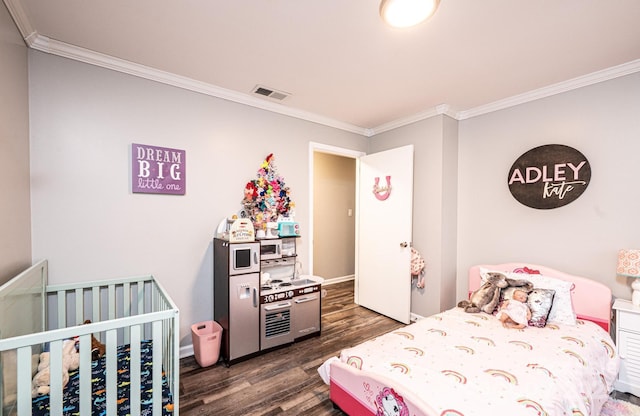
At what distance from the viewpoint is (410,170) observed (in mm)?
3254

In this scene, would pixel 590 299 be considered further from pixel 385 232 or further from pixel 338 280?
pixel 338 280

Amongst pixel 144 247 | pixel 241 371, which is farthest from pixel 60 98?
pixel 241 371

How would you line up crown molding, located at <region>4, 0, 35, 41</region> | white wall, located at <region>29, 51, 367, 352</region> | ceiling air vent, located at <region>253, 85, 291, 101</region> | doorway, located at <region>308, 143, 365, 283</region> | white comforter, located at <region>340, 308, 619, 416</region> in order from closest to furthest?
1. white comforter, located at <region>340, 308, 619, 416</region>
2. crown molding, located at <region>4, 0, 35, 41</region>
3. white wall, located at <region>29, 51, 367, 352</region>
4. ceiling air vent, located at <region>253, 85, 291, 101</region>
5. doorway, located at <region>308, 143, 365, 283</region>

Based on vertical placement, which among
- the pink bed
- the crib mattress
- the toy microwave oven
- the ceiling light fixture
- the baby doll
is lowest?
the crib mattress

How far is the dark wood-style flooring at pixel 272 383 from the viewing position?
1912mm

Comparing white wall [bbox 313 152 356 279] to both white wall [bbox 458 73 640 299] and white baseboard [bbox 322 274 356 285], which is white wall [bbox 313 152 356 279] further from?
white wall [bbox 458 73 640 299]

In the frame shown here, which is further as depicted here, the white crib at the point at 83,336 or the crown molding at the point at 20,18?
the crown molding at the point at 20,18

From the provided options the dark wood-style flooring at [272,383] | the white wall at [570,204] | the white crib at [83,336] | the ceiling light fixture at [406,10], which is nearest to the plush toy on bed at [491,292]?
the white wall at [570,204]

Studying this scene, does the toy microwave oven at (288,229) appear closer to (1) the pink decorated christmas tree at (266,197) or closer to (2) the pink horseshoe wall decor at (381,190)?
(1) the pink decorated christmas tree at (266,197)

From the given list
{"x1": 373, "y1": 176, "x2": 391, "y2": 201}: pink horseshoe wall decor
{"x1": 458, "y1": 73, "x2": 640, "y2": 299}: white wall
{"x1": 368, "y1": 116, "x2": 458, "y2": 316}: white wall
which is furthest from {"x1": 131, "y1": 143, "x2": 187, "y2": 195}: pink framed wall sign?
{"x1": 458, "y1": 73, "x2": 640, "y2": 299}: white wall

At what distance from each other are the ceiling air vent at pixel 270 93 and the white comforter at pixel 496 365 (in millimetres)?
2405

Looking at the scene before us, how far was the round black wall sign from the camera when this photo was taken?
246 centimetres

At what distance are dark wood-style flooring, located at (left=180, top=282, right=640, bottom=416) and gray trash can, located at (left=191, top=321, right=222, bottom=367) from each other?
70mm

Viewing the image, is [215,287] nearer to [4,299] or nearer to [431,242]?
[4,299]
